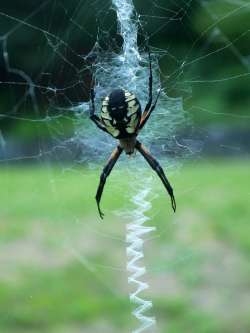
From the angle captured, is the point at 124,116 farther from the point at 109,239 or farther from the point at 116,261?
the point at 109,239

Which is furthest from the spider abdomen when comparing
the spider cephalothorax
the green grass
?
the green grass

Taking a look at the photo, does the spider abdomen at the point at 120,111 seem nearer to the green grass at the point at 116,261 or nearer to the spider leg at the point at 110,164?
the spider leg at the point at 110,164

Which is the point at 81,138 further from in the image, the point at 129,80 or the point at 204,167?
the point at 204,167

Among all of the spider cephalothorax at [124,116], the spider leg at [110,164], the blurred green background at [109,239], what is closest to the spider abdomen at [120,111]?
the spider cephalothorax at [124,116]

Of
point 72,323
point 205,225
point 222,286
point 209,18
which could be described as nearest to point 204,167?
point 205,225

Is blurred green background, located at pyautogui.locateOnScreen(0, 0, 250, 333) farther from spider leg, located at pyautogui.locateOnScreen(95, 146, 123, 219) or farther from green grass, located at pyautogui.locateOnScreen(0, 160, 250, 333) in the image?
spider leg, located at pyautogui.locateOnScreen(95, 146, 123, 219)
